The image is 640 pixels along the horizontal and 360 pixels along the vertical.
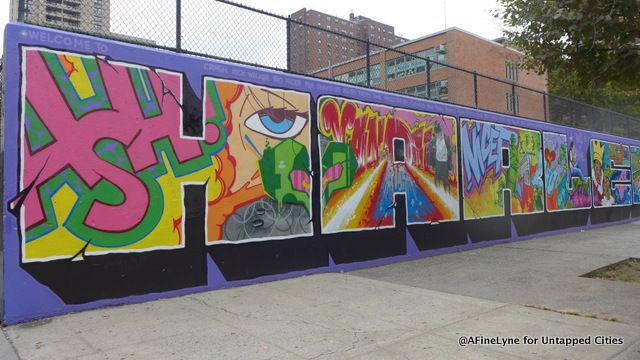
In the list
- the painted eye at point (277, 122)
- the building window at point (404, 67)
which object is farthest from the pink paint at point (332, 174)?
the building window at point (404, 67)

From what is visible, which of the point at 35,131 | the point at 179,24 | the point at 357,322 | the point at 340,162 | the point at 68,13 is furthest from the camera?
the point at 340,162

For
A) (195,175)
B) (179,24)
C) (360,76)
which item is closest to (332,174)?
(360,76)

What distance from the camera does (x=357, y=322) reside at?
509 cm

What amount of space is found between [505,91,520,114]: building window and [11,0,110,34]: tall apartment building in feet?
35.9

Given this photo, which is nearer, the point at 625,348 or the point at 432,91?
the point at 625,348

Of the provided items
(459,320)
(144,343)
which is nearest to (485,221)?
(459,320)

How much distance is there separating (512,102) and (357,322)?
10.5m

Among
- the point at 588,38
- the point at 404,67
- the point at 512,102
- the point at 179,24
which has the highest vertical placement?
the point at 404,67

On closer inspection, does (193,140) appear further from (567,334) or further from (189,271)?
(567,334)

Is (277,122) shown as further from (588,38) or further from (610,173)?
(610,173)

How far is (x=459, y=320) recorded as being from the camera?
5.10 meters

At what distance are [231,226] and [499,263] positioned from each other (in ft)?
16.9

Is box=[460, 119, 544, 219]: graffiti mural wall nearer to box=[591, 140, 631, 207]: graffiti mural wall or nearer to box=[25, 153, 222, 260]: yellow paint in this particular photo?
box=[591, 140, 631, 207]: graffiti mural wall

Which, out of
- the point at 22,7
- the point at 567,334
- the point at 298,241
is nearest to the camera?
the point at 567,334
